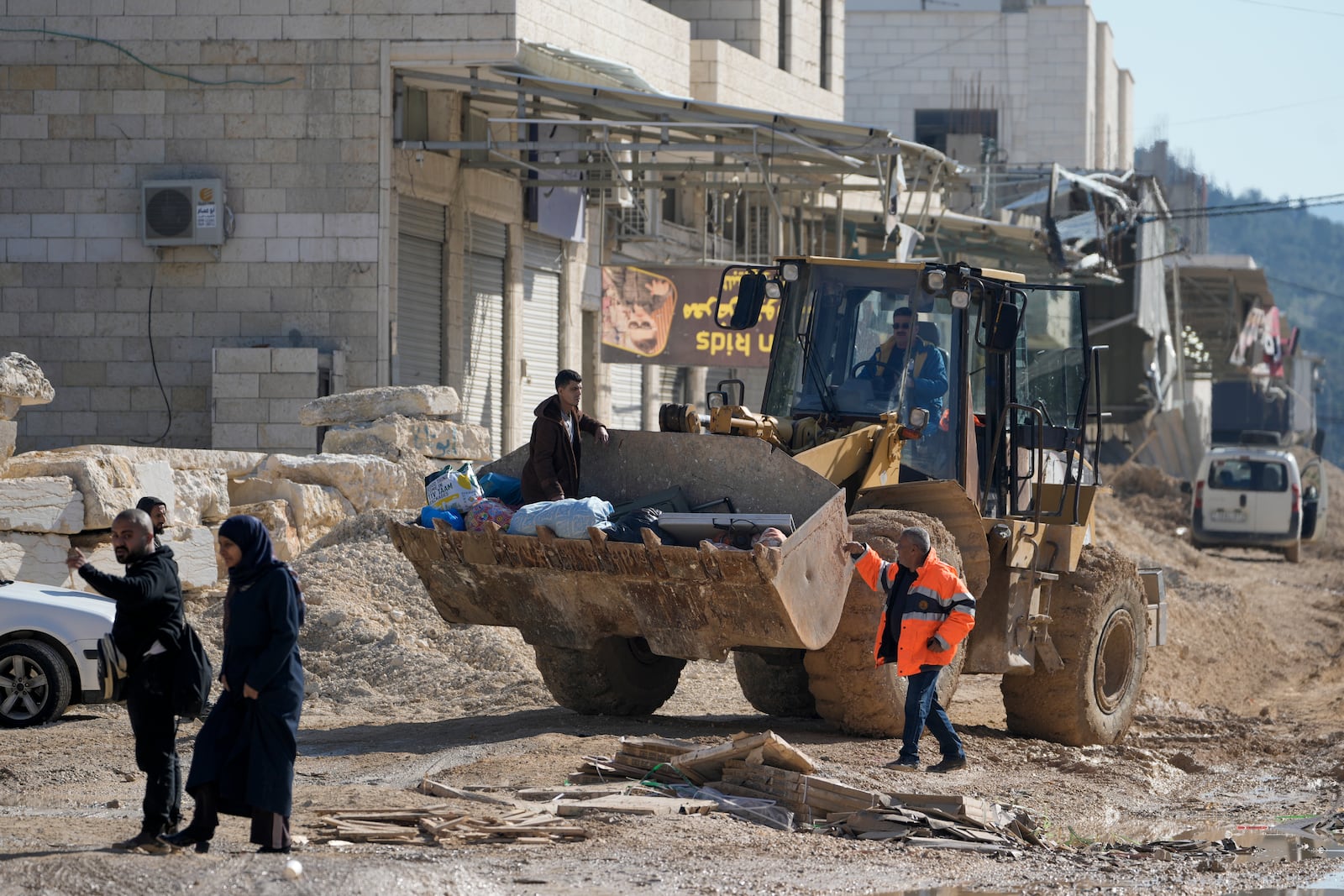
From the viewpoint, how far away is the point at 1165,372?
40781 mm

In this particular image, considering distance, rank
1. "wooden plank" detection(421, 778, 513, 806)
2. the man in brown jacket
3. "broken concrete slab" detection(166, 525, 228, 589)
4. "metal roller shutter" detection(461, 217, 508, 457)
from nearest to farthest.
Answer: "wooden plank" detection(421, 778, 513, 806) → the man in brown jacket → "broken concrete slab" detection(166, 525, 228, 589) → "metal roller shutter" detection(461, 217, 508, 457)

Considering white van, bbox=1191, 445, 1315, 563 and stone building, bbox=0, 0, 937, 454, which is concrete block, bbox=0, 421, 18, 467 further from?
white van, bbox=1191, 445, 1315, 563

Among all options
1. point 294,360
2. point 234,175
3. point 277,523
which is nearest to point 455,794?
point 277,523

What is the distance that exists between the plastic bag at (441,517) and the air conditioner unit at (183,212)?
10.1m

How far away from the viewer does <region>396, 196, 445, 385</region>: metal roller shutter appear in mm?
20984

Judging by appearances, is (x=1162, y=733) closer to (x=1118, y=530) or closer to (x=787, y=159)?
(x=787, y=159)

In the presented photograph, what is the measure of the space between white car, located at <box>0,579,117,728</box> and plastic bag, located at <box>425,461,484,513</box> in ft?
8.35

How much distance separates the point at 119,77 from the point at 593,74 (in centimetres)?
555

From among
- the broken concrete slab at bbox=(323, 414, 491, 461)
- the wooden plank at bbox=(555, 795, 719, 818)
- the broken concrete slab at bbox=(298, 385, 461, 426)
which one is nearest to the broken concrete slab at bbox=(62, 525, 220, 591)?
the broken concrete slab at bbox=(323, 414, 491, 461)

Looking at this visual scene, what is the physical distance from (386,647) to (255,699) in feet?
22.9

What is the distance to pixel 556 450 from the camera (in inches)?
412

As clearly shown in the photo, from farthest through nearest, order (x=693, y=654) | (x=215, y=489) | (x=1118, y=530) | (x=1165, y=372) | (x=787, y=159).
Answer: (x=1165, y=372) < (x=1118, y=530) < (x=787, y=159) < (x=215, y=489) < (x=693, y=654)

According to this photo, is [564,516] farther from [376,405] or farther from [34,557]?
[376,405]

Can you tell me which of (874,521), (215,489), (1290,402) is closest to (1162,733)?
(874,521)
